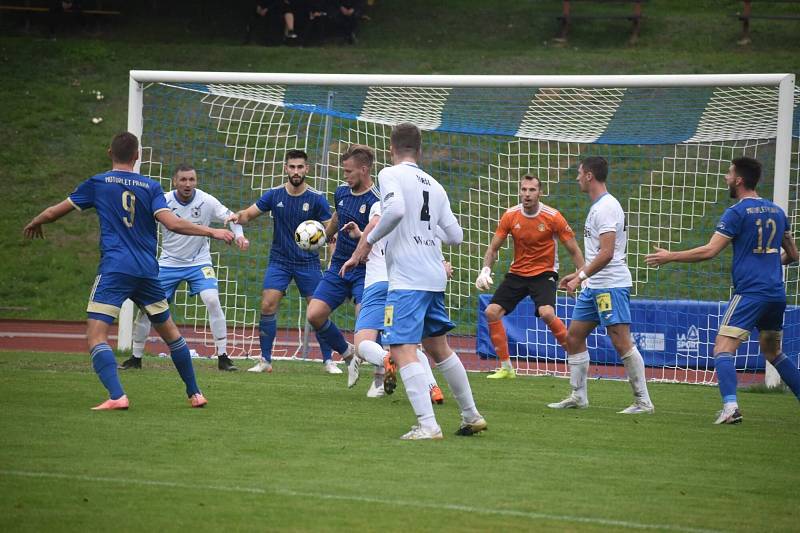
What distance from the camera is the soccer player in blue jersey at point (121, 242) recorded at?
852cm

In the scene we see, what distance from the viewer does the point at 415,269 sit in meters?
7.60

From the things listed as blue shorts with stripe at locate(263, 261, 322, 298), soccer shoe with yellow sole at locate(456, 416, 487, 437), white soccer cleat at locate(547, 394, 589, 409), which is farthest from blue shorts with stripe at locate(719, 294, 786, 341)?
blue shorts with stripe at locate(263, 261, 322, 298)

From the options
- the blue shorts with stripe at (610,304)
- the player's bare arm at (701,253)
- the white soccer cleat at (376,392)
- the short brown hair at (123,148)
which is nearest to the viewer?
the short brown hair at (123,148)

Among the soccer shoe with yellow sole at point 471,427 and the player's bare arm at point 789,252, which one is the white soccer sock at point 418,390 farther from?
the player's bare arm at point 789,252

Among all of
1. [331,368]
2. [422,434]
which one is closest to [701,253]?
[422,434]

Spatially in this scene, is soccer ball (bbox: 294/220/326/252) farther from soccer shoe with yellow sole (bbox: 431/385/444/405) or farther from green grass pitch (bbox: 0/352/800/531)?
soccer shoe with yellow sole (bbox: 431/385/444/405)

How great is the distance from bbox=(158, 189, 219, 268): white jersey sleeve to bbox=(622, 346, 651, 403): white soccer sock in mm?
5329

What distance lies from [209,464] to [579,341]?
15.1ft

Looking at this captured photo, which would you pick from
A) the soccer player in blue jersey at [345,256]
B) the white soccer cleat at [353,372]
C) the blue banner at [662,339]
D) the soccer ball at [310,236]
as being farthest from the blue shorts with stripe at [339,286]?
the blue banner at [662,339]

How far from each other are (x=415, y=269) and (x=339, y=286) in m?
3.63

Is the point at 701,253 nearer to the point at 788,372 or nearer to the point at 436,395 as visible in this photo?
the point at 788,372

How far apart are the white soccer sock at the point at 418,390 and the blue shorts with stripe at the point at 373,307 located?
2610 millimetres

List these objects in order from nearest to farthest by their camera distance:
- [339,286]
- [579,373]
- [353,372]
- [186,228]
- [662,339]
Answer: [186,228] < [579,373] < [353,372] < [339,286] < [662,339]

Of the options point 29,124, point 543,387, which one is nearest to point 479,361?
point 543,387
